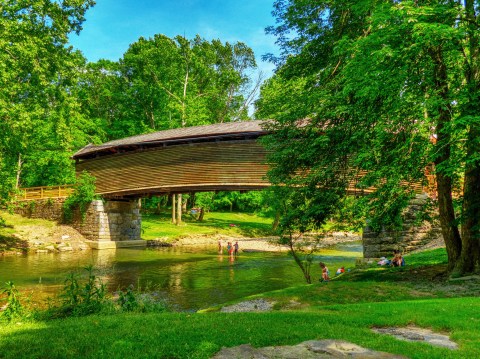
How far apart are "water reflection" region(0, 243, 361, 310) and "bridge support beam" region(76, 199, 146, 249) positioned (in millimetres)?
1900

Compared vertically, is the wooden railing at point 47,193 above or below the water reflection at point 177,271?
→ above

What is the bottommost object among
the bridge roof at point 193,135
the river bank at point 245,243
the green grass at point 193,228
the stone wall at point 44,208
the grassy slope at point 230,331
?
the river bank at point 245,243

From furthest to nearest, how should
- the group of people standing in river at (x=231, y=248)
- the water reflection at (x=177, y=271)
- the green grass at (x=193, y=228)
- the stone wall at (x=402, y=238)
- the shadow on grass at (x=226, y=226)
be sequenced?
the shadow on grass at (x=226, y=226) → the green grass at (x=193, y=228) → the group of people standing in river at (x=231, y=248) → the stone wall at (x=402, y=238) → the water reflection at (x=177, y=271)

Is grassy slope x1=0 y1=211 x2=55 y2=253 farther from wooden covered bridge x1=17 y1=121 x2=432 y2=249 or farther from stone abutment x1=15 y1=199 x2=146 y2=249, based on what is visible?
wooden covered bridge x1=17 y1=121 x2=432 y2=249

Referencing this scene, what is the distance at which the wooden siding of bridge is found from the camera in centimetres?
2450

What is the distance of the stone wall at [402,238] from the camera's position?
1945 cm

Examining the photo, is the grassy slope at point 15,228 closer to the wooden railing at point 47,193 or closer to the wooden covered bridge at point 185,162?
the wooden railing at point 47,193

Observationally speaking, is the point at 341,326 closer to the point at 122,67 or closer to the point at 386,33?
the point at 386,33

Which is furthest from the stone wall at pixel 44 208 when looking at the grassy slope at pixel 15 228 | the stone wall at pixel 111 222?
the stone wall at pixel 111 222

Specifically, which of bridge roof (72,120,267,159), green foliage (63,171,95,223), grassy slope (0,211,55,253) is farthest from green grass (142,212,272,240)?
bridge roof (72,120,267,159)

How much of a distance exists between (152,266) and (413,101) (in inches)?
616

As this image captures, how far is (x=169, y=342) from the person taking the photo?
482 centimetres

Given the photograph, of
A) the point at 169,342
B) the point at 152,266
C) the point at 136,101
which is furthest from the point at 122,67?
the point at 169,342

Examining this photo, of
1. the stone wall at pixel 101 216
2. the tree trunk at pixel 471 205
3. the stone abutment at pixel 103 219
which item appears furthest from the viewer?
the stone wall at pixel 101 216
